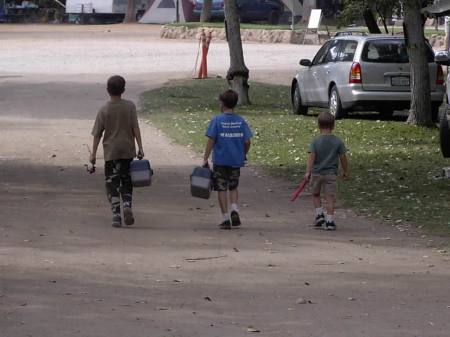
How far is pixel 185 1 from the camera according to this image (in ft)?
205

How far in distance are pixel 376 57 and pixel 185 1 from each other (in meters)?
42.8

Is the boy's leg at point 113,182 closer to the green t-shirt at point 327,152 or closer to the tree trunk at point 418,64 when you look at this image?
the green t-shirt at point 327,152

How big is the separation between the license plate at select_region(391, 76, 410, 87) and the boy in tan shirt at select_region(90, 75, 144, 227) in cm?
1009

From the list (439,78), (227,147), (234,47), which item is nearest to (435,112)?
(439,78)

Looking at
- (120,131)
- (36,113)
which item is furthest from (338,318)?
(36,113)

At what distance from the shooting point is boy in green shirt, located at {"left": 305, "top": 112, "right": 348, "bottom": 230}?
10969 mm

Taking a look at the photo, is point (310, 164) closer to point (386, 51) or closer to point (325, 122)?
point (325, 122)

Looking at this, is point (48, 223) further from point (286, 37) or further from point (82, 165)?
point (286, 37)

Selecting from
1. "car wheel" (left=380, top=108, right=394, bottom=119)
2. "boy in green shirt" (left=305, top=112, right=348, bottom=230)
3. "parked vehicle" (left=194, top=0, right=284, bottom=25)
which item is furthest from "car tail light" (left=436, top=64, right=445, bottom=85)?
"parked vehicle" (left=194, top=0, right=284, bottom=25)

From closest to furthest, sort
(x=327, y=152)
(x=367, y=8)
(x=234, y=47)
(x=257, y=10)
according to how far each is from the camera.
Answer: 1. (x=327, y=152)
2. (x=367, y=8)
3. (x=234, y=47)
4. (x=257, y=10)

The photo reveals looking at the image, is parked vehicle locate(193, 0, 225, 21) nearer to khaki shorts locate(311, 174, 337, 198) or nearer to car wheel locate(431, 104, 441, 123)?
car wheel locate(431, 104, 441, 123)

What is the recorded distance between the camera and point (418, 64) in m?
19.2

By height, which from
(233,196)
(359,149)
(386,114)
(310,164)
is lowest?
(386,114)

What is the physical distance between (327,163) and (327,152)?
10 centimetres
